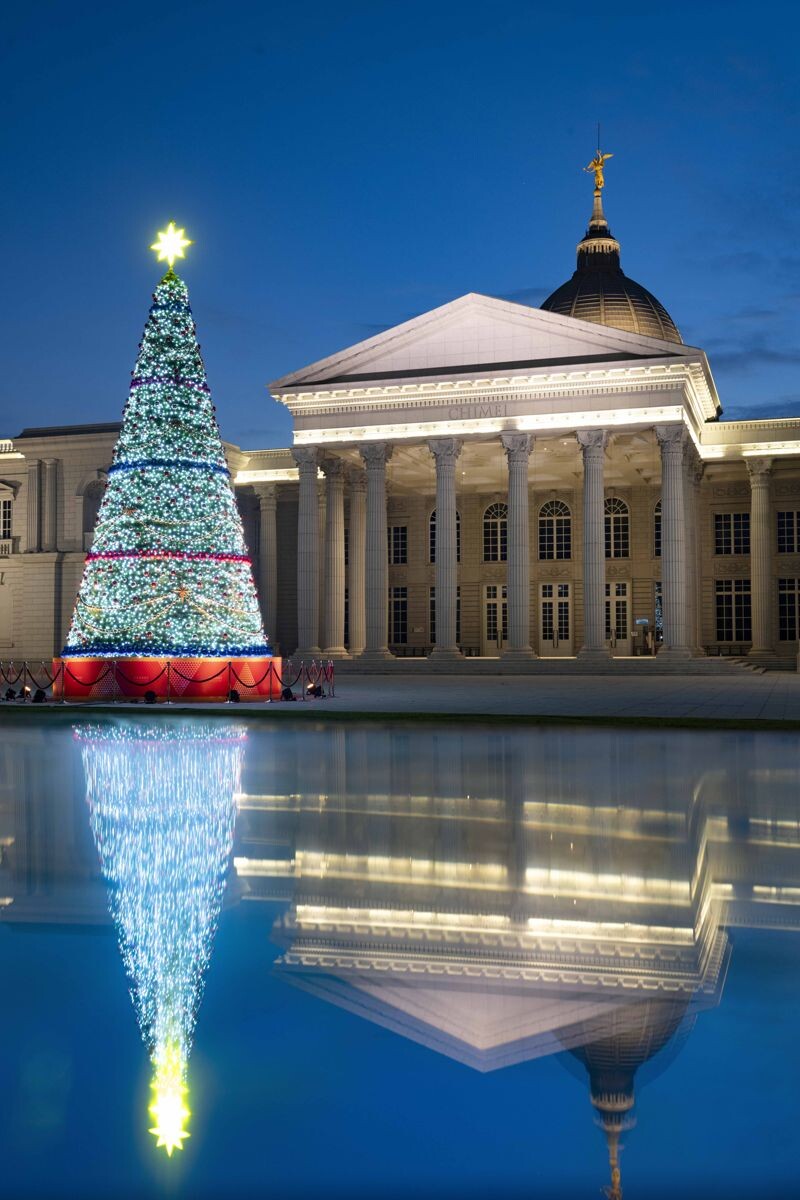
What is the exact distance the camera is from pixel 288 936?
20.0ft

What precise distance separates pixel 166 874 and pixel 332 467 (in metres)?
42.3

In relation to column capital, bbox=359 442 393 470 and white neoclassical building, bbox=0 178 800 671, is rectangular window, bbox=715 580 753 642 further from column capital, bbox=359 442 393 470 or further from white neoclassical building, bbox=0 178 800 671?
column capital, bbox=359 442 393 470

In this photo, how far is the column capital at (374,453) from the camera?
152 ft

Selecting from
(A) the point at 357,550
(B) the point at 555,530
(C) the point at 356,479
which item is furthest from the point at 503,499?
(A) the point at 357,550

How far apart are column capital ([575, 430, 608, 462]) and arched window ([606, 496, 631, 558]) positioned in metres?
13.2

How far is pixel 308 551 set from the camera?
155 feet

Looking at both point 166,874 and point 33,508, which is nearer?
point 166,874

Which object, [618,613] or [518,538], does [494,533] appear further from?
[518,538]

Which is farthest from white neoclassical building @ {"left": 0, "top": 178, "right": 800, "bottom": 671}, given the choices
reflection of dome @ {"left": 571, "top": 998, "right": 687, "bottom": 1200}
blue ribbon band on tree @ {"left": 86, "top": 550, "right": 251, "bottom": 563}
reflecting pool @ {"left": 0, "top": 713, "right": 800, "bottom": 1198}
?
reflection of dome @ {"left": 571, "top": 998, "right": 687, "bottom": 1200}

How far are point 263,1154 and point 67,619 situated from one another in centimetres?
5543

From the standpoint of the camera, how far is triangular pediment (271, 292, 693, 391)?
43125 mm

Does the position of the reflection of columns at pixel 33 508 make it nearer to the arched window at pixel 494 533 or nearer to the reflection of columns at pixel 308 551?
the reflection of columns at pixel 308 551

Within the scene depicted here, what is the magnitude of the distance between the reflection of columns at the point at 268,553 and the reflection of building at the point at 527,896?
137ft

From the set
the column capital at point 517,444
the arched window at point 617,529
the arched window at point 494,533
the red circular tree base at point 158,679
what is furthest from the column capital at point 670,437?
the red circular tree base at point 158,679
